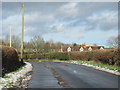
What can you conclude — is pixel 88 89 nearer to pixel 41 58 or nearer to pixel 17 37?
pixel 41 58

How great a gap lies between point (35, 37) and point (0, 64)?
85.1 m

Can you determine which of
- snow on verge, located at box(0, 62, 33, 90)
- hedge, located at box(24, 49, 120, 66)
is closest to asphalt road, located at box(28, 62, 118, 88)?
snow on verge, located at box(0, 62, 33, 90)

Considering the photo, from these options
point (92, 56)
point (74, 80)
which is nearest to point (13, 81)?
point (74, 80)

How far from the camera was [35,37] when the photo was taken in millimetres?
103125

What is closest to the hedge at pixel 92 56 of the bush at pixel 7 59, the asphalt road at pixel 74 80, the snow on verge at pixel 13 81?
the asphalt road at pixel 74 80

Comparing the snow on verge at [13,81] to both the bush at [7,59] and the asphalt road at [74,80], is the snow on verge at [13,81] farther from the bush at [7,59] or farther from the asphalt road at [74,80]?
the bush at [7,59]

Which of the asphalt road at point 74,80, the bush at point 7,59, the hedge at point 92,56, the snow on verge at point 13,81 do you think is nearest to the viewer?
the snow on verge at point 13,81

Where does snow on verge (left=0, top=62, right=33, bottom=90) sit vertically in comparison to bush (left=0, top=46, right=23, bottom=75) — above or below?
below

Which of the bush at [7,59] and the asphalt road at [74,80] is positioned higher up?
the bush at [7,59]

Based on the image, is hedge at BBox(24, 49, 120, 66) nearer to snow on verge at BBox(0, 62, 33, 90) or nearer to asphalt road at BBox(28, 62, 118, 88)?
asphalt road at BBox(28, 62, 118, 88)

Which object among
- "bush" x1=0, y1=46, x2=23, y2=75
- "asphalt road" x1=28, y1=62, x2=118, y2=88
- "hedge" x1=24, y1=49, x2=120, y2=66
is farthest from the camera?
"hedge" x1=24, y1=49, x2=120, y2=66

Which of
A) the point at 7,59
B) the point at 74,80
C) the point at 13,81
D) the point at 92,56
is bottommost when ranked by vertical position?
the point at 74,80

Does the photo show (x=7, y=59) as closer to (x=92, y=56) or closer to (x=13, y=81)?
(x=13, y=81)

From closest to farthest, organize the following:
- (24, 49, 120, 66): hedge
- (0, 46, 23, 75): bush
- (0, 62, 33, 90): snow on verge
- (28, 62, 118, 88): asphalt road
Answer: (0, 62, 33, 90): snow on verge
(28, 62, 118, 88): asphalt road
(0, 46, 23, 75): bush
(24, 49, 120, 66): hedge
